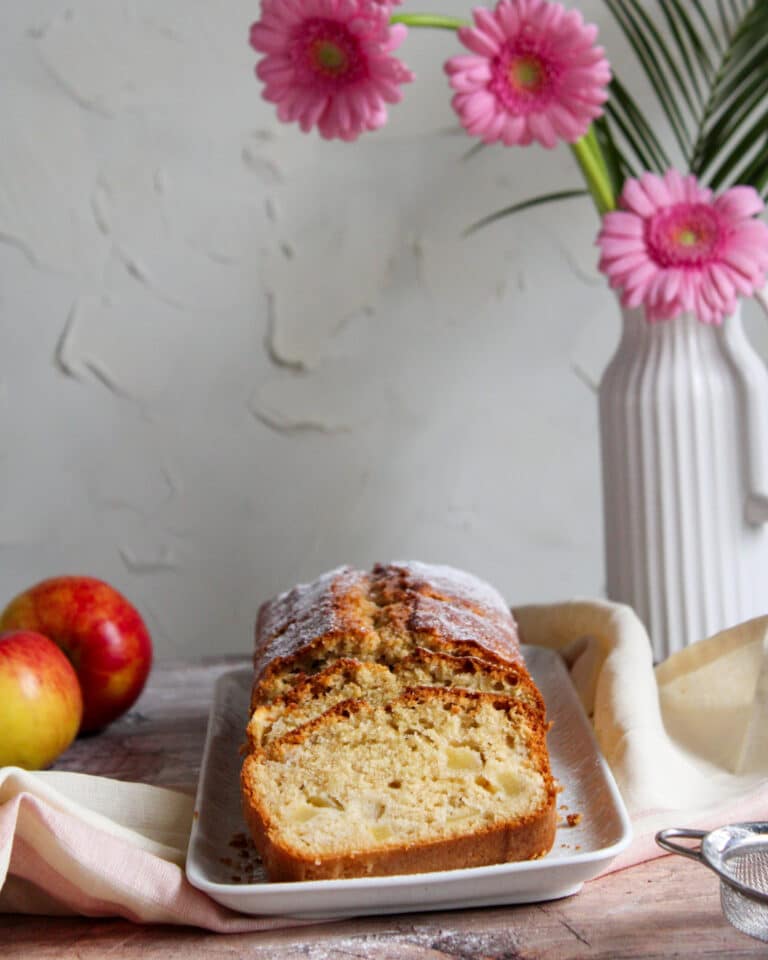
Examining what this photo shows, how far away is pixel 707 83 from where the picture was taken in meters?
2.13

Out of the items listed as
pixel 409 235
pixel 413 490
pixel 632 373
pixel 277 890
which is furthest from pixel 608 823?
pixel 409 235

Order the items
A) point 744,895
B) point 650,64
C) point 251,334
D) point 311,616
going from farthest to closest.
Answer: point 251,334 → point 650,64 → point 311,616 → point 744,895

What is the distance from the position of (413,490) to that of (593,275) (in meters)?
0.58

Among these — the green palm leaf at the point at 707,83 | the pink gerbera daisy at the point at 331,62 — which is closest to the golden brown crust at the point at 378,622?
the pink gerbera daisy at the point at 331,62

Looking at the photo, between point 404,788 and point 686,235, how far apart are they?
0.97 metres

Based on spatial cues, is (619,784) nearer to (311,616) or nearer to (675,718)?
(675,718)

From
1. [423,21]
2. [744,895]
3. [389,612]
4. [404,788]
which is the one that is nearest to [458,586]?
[389,612]

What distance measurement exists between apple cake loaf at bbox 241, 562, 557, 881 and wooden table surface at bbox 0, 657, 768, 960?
0.06m

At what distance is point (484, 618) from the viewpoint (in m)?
1.45

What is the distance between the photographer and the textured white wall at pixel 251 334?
2.31 meters

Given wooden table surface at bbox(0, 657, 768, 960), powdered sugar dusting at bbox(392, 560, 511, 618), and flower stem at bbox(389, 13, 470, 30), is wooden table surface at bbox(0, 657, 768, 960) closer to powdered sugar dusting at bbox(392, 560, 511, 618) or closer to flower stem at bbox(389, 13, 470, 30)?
powdered sugar dusting at bbox(392, 560, 511, 618)

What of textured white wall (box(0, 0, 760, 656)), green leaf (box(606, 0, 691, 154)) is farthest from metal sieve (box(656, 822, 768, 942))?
textured white wall (box(0, 0, 760, 656))

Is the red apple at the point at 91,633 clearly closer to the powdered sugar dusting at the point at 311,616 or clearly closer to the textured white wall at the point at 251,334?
the powdered sugar dusting at the point at 311,616

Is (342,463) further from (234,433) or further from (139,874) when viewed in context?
(139,874)
